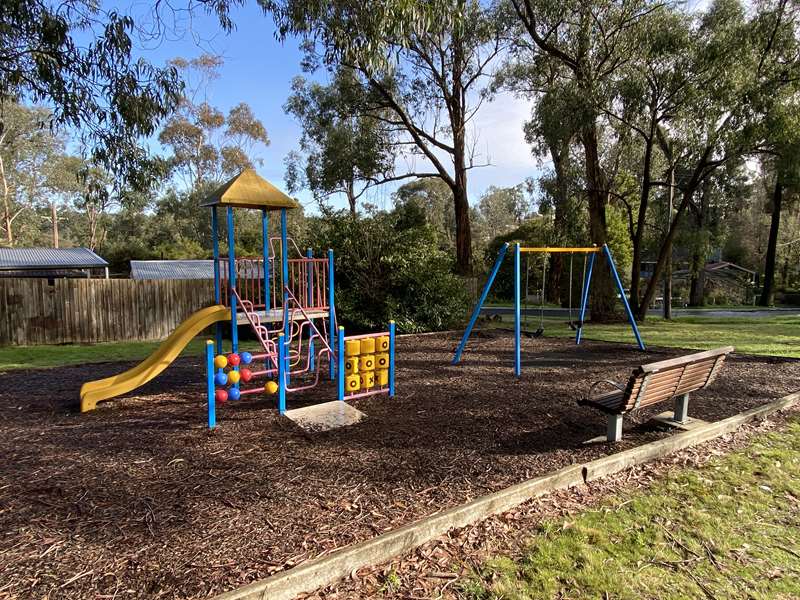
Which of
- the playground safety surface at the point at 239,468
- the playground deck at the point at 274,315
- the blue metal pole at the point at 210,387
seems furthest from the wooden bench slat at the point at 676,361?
the playground deck at the point at 274,315

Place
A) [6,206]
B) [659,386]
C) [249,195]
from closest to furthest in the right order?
1. [659,386]
2. [249,195]
3. [6,206]

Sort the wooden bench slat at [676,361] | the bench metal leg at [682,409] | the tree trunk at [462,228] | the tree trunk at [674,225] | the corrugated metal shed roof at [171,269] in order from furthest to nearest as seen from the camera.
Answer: the corrugated metal shed roof at [171,269] < the tree trunk at [462,228] < the tree trunk at [674,225] < the bench metal leg at [682,409] < the wooden bench slat at [676,361]

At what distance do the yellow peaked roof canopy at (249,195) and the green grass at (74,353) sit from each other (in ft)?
18.2

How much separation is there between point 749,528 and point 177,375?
7.87m

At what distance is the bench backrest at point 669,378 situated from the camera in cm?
436

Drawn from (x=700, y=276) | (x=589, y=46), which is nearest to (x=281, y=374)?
(x=589, y=46)

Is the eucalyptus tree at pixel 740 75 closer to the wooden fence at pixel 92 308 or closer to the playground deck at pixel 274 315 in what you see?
the playground deck at pixel 274 315

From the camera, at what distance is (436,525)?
3184mm

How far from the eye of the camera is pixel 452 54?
1953 centimetres

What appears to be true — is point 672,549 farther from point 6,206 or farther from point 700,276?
point 6,206

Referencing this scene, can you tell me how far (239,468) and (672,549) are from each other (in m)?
3.25

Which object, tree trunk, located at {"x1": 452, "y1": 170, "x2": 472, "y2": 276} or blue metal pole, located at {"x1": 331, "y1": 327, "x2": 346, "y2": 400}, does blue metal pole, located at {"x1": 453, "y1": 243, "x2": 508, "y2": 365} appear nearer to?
blue metal pole, located at {"x1": 331, "y1": 327, "x2": 346, "y2": 400}

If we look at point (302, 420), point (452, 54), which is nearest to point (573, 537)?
point (302, 420)

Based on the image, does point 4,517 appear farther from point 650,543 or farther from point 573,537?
point 650,543
